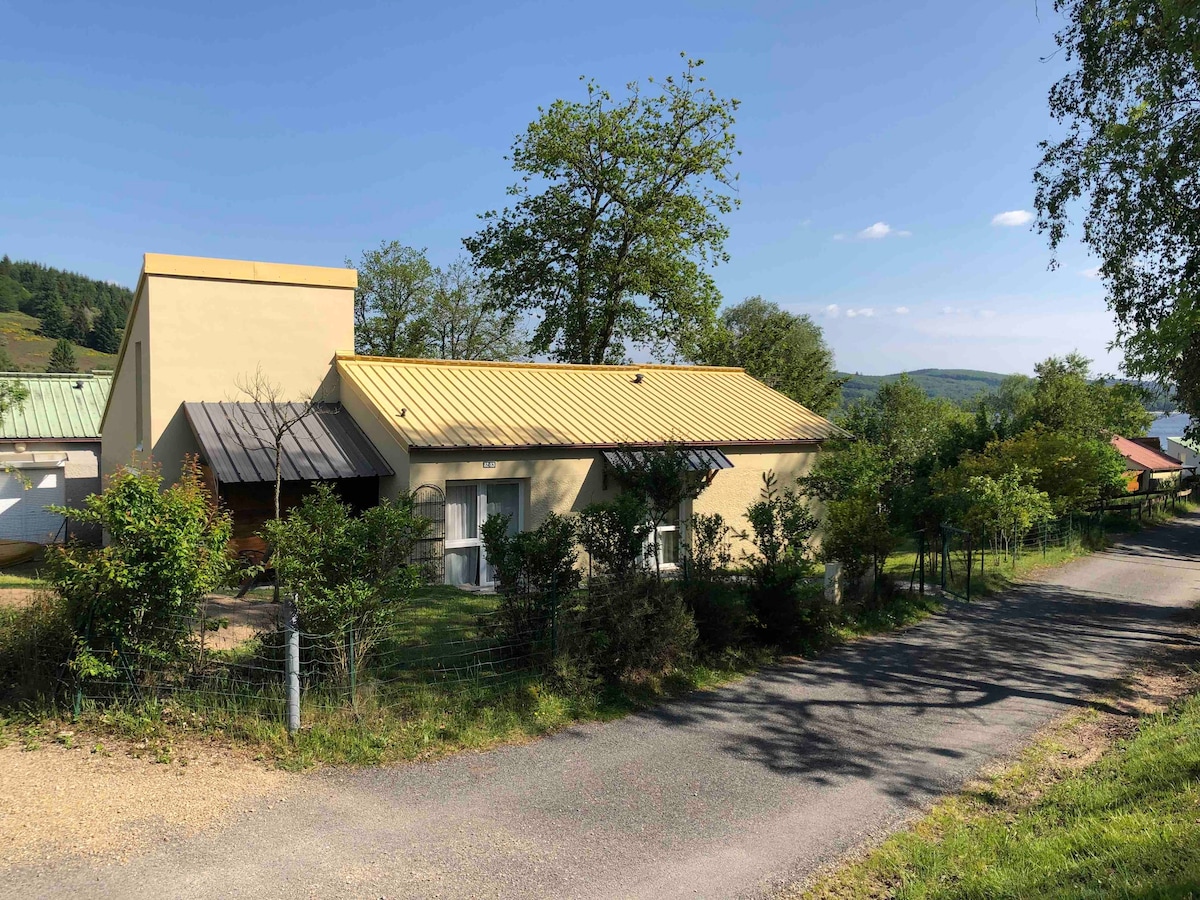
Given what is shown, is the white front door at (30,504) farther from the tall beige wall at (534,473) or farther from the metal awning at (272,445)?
the tall beige wall at (534,473)

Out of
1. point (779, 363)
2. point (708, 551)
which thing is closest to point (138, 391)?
point (708, 551)

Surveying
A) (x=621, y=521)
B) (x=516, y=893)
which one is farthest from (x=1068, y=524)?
(x=516, y=893)

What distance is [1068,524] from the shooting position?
72.8 feet

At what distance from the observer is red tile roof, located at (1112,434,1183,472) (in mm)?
54750

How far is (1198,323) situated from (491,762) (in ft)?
37.9

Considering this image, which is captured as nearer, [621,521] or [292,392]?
[621,521]

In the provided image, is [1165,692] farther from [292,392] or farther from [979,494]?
[292,392]

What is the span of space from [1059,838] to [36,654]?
8522 mm

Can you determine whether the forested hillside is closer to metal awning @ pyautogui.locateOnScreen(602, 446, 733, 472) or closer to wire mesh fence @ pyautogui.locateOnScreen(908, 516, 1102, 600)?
metal awning @ pyautogui.locateOnScreen(602, 446, 733, 472)

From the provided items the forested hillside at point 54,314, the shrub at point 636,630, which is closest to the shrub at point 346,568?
the shrub at point 636,630

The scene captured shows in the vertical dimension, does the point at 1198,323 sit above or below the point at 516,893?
above

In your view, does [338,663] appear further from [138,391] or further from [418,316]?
[418,316]

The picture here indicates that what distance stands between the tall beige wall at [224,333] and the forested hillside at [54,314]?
73280 millimetres

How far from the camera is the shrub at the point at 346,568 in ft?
22.6
